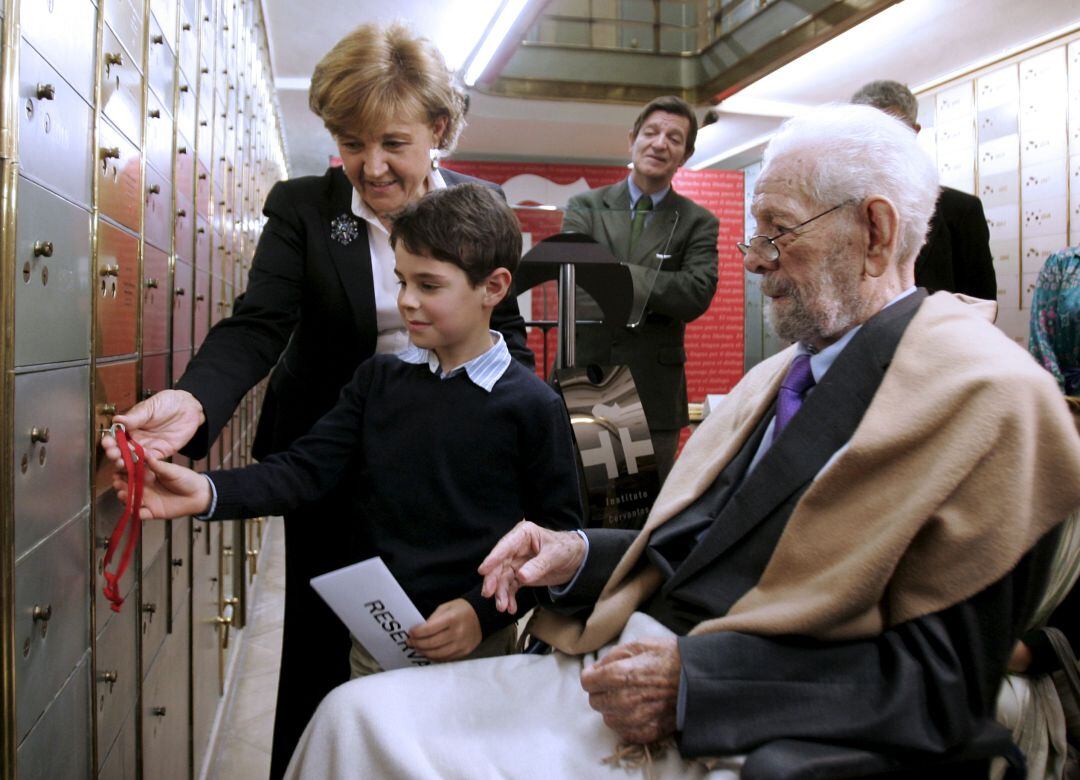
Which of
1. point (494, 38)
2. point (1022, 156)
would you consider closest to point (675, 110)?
point (494, 38)

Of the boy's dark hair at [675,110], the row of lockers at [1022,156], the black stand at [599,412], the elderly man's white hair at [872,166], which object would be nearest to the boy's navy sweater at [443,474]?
the elderly man's white hair at [872,166]

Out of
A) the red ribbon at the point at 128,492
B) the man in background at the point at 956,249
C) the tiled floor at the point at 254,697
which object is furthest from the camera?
the man in background at the point at 956,249

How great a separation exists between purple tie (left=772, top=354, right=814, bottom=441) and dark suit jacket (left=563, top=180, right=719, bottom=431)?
1.38 m

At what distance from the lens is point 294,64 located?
651 cm

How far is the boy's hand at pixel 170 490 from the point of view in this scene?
124cm

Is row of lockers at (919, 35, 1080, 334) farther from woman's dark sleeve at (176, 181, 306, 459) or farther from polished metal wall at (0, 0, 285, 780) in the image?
woman's dark sleeve at (176, 181, 306, 459)

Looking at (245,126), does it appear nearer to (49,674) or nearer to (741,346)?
(49,674)

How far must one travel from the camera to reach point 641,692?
104 cm

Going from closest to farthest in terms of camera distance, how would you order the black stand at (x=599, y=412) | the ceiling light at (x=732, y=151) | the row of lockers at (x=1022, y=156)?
1. the black stand at (x=599, y=412)
2. the row of lockers at (x=1022, y=156)
3. the ceiling light at (x=732, y=151)

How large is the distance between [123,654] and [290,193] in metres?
0.90

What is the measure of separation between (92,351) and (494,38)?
4.76 metres

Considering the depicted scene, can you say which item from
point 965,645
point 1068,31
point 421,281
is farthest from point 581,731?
point 1068,31

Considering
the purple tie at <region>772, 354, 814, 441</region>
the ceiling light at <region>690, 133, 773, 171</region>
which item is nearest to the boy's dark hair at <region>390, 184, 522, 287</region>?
the purple tie at <region>772, 354, 814, 441</region>

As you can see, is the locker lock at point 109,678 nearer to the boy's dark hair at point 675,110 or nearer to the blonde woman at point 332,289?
the blonde woman at point 332,289
